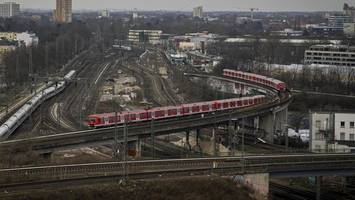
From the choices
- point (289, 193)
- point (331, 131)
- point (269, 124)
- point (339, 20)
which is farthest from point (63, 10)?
point (289, 193)

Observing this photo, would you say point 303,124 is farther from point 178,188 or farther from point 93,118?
point 178,188

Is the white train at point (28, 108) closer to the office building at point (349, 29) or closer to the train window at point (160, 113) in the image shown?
the train window at point (160, 113)

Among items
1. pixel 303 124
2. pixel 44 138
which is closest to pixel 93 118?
pixel 44 138

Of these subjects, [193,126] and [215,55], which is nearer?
[193,126]

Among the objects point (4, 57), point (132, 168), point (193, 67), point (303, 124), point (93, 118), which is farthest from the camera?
point (193, 67)

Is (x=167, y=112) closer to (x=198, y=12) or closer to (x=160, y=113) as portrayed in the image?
(x=160, y=113)

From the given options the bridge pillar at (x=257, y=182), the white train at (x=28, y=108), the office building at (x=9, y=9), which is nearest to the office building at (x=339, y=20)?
the office building at (x=9, y=9)
